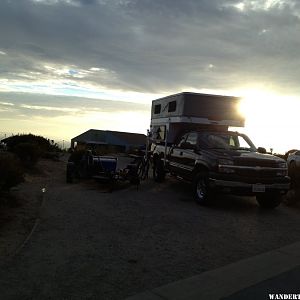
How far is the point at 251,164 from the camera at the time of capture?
35.1ft

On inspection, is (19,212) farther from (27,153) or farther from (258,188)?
(27,153)

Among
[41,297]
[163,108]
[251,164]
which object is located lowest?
[41,297]

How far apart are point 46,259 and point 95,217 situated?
2853 mm

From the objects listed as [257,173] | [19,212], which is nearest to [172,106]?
[257,173]

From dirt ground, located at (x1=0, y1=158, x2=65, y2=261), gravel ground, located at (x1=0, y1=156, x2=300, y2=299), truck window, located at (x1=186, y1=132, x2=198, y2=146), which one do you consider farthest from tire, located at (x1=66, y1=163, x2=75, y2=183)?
truck window, located at (x1=186, y1=132, x2=198, y2=146)

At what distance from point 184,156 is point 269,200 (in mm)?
2620

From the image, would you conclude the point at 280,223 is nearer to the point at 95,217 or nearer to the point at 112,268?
the point at 95,217

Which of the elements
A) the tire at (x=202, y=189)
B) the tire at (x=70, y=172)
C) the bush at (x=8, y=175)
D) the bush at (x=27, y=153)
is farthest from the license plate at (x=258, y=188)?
the bush at (x=27, y=153)

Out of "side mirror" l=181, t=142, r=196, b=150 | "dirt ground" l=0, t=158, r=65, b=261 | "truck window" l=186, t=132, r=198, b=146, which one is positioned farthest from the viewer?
"truck window" l=186, t=132, r=198, b=146

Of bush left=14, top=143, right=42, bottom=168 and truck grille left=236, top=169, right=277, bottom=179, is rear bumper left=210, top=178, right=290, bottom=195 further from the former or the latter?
bush left=14, top=143, right=42, bottom=168

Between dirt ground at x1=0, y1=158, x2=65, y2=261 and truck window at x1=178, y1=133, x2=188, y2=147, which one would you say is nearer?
dirt ground at x1=0, y1=158, x2=65, y2=261

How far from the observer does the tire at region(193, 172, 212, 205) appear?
35.7ft

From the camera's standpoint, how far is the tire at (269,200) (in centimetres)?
1126

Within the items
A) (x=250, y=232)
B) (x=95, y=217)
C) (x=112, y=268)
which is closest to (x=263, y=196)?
(x=250, y=232)
